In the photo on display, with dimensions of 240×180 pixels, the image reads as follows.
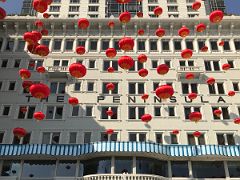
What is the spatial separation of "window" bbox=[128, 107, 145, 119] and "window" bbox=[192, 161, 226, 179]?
7.24 m

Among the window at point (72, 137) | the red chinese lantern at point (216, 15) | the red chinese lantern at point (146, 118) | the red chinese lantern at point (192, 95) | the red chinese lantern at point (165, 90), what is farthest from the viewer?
the red chinese lantern at point (192, 95)

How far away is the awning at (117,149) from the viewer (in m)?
30.2

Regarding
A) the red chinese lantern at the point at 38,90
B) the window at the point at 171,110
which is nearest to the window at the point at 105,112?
the window at the point at 171,110

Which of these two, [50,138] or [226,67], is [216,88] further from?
[50,138]

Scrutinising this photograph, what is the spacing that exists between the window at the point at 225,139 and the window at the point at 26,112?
19.4m

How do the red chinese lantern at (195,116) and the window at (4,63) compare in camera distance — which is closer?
the red chinese lantern at (195,116)

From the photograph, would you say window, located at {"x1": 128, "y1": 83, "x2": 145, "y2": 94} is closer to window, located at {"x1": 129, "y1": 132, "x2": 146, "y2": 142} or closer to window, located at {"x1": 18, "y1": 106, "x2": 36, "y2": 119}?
window, located at {"x1": 129, "y1": 132, "x2": 146, "y2": 142}

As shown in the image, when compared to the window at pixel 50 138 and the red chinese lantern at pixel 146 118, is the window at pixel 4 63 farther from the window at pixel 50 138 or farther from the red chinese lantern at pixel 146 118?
the red chinese lantern at pixel 146 118

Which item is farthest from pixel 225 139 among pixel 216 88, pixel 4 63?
pixel 4 63

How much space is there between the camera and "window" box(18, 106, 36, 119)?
35.1 meters

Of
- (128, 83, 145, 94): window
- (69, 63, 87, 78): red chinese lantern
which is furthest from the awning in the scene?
(69, 63, 87, 78): red chinese lantern

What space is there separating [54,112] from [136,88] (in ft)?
30.1

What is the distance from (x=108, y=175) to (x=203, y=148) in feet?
29.9

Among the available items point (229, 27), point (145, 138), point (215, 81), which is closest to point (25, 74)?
point (145, 138)
